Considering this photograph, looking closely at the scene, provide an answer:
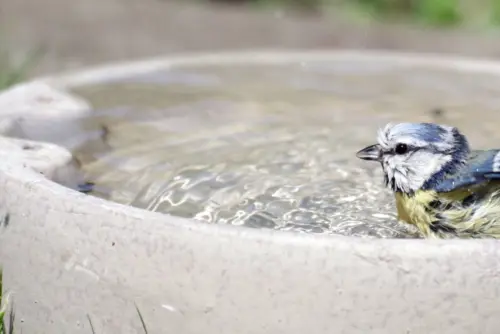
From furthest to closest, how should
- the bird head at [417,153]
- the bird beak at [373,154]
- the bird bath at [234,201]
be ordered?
the bird beak at [373,154] → the bird head at [417,153] → the bird bath at [234,201]

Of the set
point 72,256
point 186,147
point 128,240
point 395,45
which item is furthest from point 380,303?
point 395,45

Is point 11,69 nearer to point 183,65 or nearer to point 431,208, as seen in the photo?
point 183,65

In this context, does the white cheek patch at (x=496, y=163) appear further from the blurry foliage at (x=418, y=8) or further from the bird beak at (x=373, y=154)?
the blurry foliage at (x=418, y=8)

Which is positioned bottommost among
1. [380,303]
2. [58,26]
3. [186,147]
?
[58,26]

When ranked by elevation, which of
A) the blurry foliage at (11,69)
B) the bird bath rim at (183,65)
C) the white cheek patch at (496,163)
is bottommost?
the blurry foliage at (11,69)

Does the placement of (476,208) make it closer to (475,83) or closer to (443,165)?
(443,165)

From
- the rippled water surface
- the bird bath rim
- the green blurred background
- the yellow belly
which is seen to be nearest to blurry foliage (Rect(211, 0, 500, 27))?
the green blurred background

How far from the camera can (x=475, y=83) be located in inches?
140

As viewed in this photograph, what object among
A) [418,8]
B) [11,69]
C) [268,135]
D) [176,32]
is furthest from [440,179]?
[418,8]

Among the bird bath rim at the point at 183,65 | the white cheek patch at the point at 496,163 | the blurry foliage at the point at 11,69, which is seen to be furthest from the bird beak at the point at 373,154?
the blurry foliage at the point at 11,69

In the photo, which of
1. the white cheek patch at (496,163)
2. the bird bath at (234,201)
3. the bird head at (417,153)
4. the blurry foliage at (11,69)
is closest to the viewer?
the bird bath at (234,201)

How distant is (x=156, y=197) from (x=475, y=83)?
1.51 meters

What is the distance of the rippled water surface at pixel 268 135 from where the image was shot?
2.54 m

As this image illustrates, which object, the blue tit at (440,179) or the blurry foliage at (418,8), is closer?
the blue tit at (440,179)
